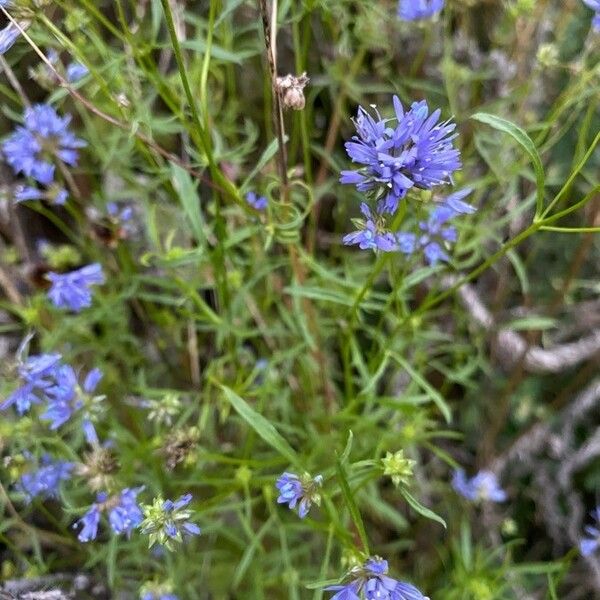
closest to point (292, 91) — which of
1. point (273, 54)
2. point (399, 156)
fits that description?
point (273, 54)

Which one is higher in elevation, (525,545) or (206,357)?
(206,357)

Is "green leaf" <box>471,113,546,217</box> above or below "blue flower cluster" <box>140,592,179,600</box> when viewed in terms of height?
above

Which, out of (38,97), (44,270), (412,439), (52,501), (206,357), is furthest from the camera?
(38,97)

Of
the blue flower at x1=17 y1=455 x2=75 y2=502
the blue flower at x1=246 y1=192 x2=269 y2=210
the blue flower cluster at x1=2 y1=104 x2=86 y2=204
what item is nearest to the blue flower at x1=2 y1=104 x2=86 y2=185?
the blue flower cluster at x1=2 y1=104 x2=86 y2=204

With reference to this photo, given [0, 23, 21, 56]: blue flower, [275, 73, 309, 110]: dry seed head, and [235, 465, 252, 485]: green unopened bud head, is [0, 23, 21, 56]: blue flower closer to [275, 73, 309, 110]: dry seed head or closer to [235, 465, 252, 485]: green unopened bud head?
[275, 73, 309, 110]: dry seed head

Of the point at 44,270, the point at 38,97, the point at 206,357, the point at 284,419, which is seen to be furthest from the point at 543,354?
the point at 38,97

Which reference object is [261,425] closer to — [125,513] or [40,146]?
[125,513]

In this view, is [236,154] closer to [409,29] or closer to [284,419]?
[284,419]
